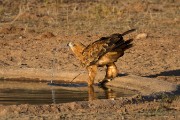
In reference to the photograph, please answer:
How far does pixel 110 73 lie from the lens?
11516 mm

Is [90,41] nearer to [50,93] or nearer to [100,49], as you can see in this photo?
[100,49]

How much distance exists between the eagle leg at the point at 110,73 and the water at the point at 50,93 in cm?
22

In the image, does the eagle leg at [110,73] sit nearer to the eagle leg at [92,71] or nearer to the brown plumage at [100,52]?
the brown plumage at [100,52]

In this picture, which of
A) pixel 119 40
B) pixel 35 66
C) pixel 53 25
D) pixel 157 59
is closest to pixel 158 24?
pixel 53 25

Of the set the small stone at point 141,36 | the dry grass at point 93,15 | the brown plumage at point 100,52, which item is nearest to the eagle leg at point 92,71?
the brown plumage at point 100,52

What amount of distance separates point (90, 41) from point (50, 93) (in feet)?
18.3

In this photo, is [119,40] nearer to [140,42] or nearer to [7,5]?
[140,42]

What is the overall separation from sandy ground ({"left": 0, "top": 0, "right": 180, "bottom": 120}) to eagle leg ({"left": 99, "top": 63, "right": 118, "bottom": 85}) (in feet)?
3.37

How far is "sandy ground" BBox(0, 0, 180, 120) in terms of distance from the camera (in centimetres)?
878

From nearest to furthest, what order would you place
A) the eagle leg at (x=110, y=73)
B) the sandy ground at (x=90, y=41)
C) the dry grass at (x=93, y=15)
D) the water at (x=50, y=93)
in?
1. the sandy ground at (x=90, y=41)
2. the water at (x=50, y=93)
3. the eagle leg at (x=110, y=73)
4. the dry grass at (x=93, y=15)

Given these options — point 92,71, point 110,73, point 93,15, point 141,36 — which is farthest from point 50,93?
point 93,15

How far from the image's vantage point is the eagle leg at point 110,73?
11.5m

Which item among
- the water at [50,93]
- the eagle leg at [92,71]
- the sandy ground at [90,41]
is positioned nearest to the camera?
the sandy ground at [90,41]

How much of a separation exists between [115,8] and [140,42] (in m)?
5.39
